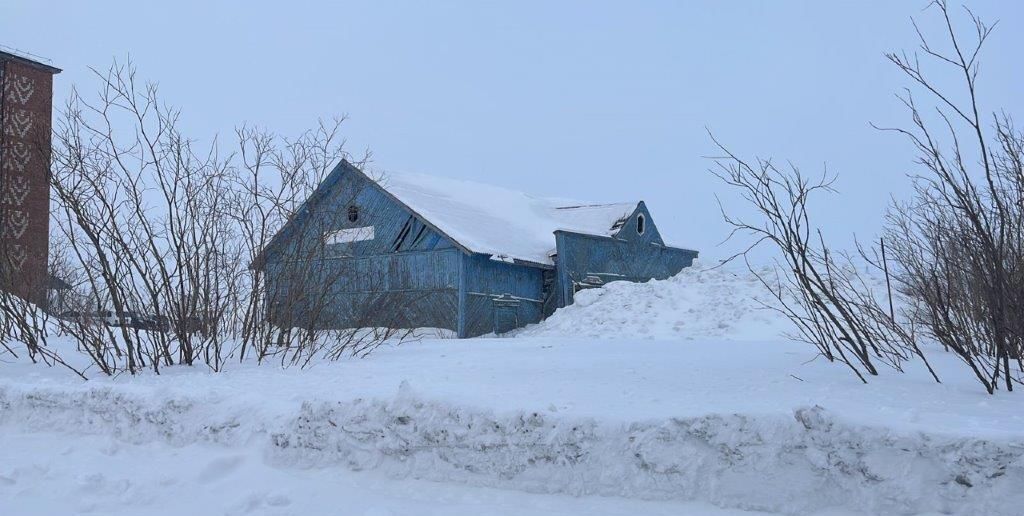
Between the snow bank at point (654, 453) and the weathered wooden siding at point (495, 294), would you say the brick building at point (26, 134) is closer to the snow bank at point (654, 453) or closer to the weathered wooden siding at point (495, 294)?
the weathered wooden siding at point (495, 294)

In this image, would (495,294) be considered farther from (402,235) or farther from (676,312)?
(676,312)

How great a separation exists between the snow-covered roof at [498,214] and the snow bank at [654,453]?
15.0 metres

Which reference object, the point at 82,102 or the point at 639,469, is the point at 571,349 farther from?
the point at 82,102

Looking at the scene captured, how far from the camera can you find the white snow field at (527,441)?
4.09m

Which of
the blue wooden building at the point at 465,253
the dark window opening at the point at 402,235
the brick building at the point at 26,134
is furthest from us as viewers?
the brick building at the point at 26,134

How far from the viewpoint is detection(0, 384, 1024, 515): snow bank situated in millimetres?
3883

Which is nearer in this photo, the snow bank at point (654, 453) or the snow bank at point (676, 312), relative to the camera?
the snow bank at point (654, 453)

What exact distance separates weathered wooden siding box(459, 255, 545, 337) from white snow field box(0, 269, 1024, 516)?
13.7m

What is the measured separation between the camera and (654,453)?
4500 mm

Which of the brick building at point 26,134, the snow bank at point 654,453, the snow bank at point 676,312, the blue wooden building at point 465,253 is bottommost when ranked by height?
the snow bank at point 654,453

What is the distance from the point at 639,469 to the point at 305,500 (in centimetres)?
202

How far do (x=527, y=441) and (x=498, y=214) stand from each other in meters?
22.3

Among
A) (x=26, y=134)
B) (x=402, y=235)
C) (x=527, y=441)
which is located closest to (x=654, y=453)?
(x=527, y=441)

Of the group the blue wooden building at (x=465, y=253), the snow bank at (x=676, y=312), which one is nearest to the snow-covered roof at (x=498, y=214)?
the blue wooden building at (x=465, y=253)
